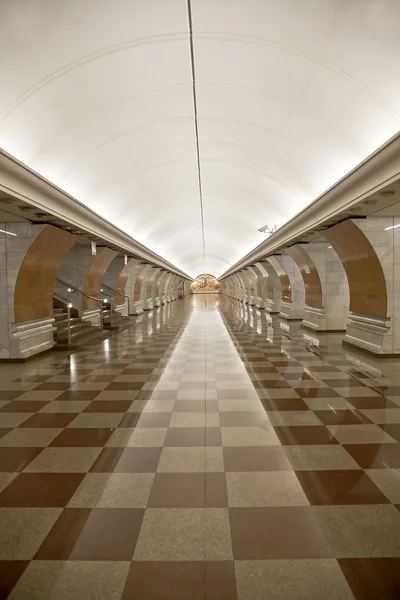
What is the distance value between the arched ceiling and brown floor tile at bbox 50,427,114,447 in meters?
4.24

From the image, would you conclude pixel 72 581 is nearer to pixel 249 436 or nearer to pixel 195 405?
pixel 249 436

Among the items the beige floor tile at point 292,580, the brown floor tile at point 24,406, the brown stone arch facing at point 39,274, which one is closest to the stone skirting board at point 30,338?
the brown stone arch facing at point 39,274

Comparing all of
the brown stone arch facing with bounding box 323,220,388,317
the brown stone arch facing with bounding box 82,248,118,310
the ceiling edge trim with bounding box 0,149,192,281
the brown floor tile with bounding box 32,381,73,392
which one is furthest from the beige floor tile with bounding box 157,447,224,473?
the brown stone arch facing with bounding box 82,248,118,310

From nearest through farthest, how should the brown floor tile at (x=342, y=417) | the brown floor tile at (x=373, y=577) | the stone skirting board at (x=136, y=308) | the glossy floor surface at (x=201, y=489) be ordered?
the brown floor tile at (x=373, y=577)
the glossy floor surface at (x=201, y=489)
the brown floor tile at (x=342, y=417)
the stone skirting board at (x=136, y=308)

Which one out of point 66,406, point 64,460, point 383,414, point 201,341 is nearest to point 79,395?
point 66,406

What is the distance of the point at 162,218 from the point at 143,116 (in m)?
9.24

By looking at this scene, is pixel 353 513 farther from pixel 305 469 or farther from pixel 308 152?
pixel 308 152

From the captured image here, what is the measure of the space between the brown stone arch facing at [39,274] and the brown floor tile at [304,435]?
21.4 feet

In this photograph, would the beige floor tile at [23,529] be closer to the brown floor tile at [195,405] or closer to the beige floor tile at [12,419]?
the beige floor tile at [12,419]

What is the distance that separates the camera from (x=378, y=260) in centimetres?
891

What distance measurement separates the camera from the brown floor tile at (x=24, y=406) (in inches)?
207

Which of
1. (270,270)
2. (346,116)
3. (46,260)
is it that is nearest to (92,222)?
(46,260)

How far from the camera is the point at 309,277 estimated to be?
14055 millimetres

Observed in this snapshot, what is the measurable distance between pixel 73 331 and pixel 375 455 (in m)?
9.72
